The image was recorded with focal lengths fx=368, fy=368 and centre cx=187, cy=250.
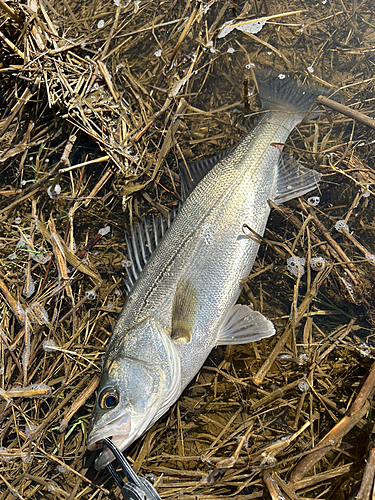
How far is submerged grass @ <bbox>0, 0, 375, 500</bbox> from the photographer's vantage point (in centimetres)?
257

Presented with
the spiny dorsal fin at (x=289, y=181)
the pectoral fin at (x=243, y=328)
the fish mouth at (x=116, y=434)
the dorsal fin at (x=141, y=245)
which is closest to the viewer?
the fish mouth at (x=116, y=434)

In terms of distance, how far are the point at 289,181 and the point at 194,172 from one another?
0.80 m

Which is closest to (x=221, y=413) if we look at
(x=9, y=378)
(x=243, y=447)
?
(x=243, y=447)

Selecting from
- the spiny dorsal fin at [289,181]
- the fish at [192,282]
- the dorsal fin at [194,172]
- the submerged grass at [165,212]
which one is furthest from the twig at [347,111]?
the dorsal fin at [194,172]

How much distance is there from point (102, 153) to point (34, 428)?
244cm

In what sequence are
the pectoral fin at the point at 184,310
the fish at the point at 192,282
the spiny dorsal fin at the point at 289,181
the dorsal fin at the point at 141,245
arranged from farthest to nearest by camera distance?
1. the spiny dorsal fin at the point at 289,181
2. the dorsal fin at the point at 141,245
3. the pectoral fin at the point at 184,310
4. the fish at the point at 192,282

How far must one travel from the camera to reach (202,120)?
3602 millimetres

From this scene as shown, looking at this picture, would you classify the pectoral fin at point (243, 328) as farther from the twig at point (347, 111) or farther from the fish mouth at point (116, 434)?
the twig at point (347, 111)

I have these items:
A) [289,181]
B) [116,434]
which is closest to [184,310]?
[116,434]

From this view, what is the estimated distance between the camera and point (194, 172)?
3.16 metres

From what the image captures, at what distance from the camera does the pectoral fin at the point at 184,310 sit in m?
2.49

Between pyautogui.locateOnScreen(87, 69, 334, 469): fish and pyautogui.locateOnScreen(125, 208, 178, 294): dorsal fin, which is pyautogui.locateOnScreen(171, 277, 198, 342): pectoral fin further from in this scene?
pyautogui.locateOnScreen(125, 208, 178, 294): dorsal fin

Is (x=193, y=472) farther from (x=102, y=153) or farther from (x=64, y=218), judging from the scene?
(x=102, y=153)

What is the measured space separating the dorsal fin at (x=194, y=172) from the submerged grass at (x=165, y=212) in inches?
12.2
